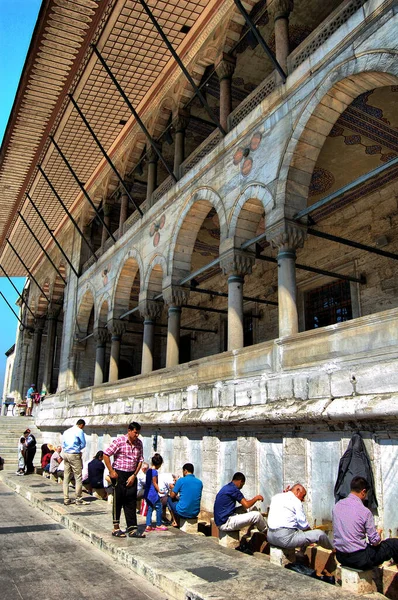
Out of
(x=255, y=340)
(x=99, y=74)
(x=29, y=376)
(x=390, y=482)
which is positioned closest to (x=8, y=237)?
(x=29, y=376)

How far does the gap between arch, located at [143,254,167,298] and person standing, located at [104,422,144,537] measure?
8.69 meters

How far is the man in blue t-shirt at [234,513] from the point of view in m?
5.52

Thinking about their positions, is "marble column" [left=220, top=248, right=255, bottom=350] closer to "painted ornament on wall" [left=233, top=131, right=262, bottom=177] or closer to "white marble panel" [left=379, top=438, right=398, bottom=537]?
"painted ornament on wall" [left=233, top=131, right=262, bottom=177]

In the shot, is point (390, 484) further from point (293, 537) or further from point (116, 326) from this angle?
point (116, 326)

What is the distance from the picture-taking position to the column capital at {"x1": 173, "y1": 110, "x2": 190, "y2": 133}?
45.7 ft

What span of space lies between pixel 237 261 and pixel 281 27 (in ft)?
15.6

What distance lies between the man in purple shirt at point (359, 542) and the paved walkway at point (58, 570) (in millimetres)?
1481

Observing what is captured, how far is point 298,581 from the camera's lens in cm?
401

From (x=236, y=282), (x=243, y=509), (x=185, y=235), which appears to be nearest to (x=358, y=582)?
(x=243, y=509)

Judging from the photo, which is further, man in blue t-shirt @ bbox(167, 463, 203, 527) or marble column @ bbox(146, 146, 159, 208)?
marble column @ bbox(146, 146, 159, 208)

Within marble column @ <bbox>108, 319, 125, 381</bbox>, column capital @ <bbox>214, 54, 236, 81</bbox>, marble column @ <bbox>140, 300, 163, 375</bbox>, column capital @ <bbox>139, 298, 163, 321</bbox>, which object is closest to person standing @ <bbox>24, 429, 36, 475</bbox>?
marble column @ <bbox>140, 300, 163, 375</bbox>

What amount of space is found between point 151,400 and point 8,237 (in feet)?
57.8

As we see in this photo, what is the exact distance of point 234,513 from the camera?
570cm

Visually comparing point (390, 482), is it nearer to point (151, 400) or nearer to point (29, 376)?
point (151, 400)
